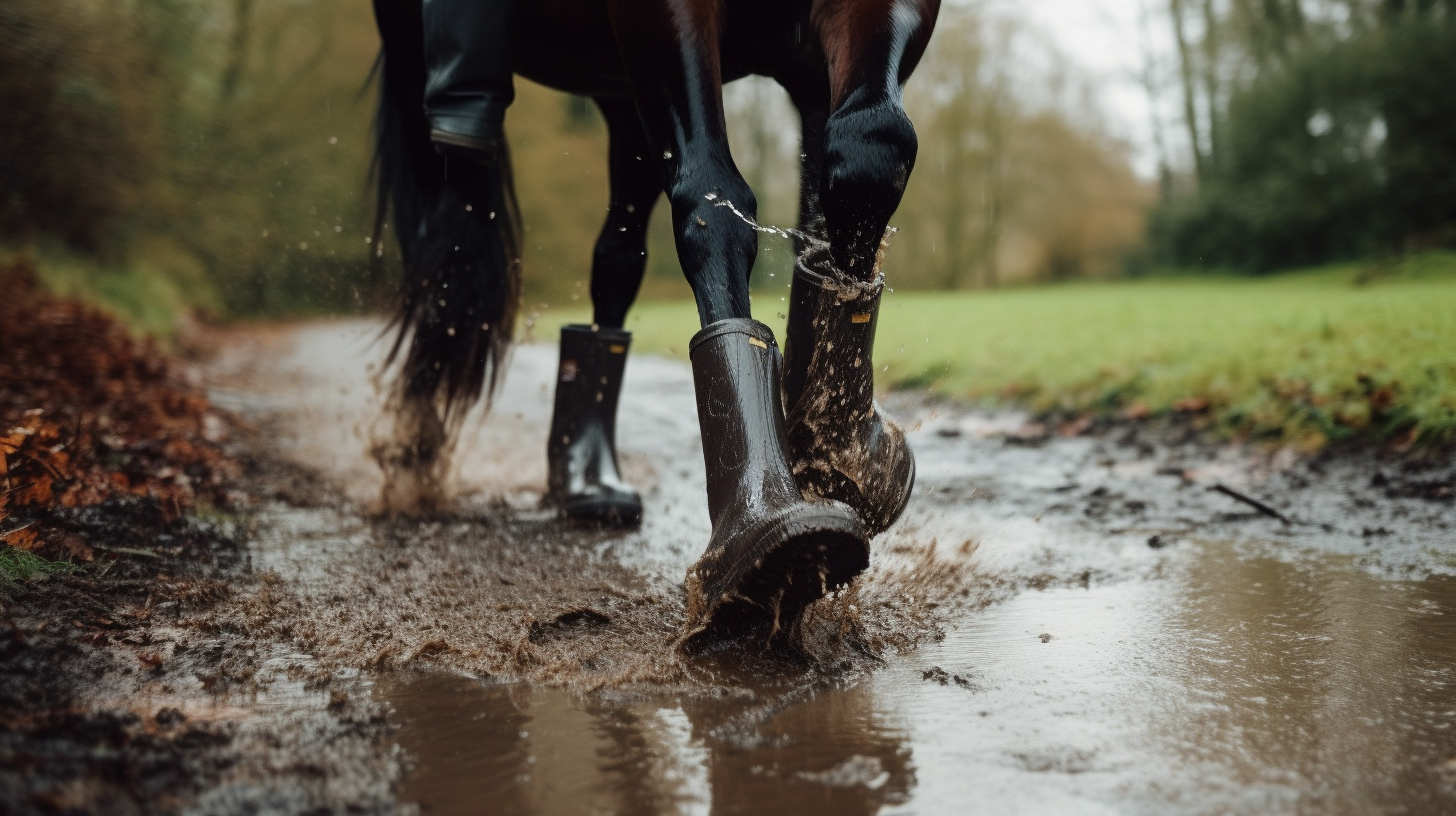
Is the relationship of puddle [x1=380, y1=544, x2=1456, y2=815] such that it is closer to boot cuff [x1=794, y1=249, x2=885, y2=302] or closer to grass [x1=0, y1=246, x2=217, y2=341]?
boot cuff [x1=794, y1=249, x2=885, y2=302]


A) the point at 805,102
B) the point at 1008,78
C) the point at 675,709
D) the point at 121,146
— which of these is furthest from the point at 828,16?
the point at 1008,78

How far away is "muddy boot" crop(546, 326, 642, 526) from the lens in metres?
2.97

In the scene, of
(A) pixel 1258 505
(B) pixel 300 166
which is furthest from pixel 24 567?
(B) pixel 300 166

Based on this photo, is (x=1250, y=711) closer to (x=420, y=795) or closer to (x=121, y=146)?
(x=420, y=795)

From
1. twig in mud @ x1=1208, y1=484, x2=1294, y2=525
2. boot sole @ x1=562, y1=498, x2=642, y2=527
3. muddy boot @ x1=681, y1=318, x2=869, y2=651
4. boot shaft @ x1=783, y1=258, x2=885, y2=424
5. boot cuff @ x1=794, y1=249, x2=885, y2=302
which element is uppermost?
boot cuff @ x1=794, y1=249, x2=885, y2=302

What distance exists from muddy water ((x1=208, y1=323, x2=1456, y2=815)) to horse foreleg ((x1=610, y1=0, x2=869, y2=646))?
0.13 m

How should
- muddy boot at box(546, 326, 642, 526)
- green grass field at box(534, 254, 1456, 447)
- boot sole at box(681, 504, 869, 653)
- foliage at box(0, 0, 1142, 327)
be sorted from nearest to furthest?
boot sole at box(681, 504, 869, 653) → muddy boot at box(546, 326, 642, 526) → green grass field at box(534, 254, 1456, 447) → foliage at box(0, 0, 1142, 327)

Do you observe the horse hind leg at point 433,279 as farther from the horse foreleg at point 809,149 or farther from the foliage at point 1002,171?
the foliage at point 1002,171

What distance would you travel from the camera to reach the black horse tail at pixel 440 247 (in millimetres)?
3012

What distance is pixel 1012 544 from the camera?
98.7 inches

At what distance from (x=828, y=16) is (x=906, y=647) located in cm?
110

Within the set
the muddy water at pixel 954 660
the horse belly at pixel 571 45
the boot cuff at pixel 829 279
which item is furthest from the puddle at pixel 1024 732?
the horse belly at pixel 571 45

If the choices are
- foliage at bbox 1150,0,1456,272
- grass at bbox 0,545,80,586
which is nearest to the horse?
grass at bbox 0,545,80,586

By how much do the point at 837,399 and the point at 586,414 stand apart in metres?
1.30
